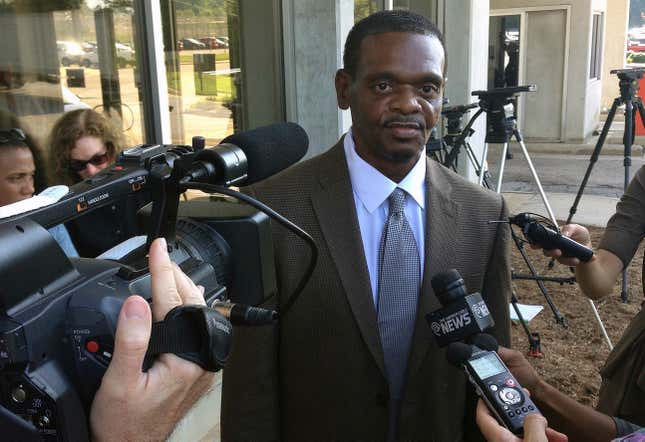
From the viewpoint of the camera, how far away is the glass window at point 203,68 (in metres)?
3.83

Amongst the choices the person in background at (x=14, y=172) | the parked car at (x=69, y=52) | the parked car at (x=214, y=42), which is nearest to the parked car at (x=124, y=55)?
the parked car at (x=69, y=52)

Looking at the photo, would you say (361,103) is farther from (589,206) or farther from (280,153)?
(589,206)

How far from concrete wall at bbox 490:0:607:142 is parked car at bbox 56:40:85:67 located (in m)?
10.8

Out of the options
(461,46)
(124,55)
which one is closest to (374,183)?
(124,55)

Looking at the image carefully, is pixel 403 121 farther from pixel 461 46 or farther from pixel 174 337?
pixel 461 46

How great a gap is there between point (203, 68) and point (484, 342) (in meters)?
3.32

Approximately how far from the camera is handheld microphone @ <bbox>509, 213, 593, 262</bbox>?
1676mm

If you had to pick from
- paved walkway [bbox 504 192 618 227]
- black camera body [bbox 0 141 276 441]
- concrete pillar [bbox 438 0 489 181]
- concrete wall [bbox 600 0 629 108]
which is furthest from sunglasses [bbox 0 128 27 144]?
concrete wall [bbox 600 0 629 108]

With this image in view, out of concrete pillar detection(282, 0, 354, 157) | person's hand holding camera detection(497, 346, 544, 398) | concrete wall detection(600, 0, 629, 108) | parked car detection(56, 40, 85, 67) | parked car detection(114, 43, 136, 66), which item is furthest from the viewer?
concrete wall detection(600, 0, 629, 108)

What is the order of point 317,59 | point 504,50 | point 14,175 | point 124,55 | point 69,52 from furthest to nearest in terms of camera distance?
point 504,50 → point 317,59 → point 124,55 → point 69,52 → point 14,175

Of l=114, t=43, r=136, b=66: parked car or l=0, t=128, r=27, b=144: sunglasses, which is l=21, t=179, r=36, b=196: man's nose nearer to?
l=0, t=128, r=27, b=144: sunglasses

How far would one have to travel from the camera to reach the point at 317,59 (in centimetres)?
438

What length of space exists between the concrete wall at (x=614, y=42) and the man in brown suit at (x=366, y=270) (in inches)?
632

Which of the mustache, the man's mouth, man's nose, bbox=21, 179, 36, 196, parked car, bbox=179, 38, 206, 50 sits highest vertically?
parked car, bbox=179, 38, 206, 50
